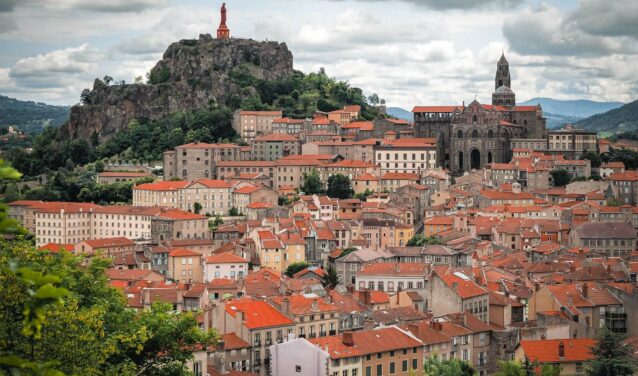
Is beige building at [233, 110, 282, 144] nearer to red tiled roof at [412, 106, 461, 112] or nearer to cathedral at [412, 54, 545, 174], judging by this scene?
red tiled roof at [412, 106, 461, 112]

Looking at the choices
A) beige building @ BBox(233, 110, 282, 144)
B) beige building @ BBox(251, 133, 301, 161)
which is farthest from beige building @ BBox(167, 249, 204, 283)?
beige building @ BBox(233, 110, 282, 144)

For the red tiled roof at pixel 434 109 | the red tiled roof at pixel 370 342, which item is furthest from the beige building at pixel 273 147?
the red tiled roof at pixel 370 342

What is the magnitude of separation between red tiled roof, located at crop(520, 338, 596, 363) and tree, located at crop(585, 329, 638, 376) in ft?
5.81

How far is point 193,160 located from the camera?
347 ft

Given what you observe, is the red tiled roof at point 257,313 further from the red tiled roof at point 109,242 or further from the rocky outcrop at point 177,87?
the rocky outcrop at point 177,87

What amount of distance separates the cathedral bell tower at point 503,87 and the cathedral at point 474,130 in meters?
5.55

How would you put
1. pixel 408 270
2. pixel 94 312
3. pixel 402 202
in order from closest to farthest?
pixel 94 312 < pixel 408 270 < pixel 402 202

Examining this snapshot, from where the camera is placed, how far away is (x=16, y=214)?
9338cm

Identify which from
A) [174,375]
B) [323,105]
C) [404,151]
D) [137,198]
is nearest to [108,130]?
[323,105]

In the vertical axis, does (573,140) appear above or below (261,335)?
above

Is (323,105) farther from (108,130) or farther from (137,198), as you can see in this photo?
(137,198)

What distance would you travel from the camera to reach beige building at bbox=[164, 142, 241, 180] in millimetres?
105562

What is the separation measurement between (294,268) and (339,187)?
2623cm

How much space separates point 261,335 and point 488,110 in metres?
70.8
